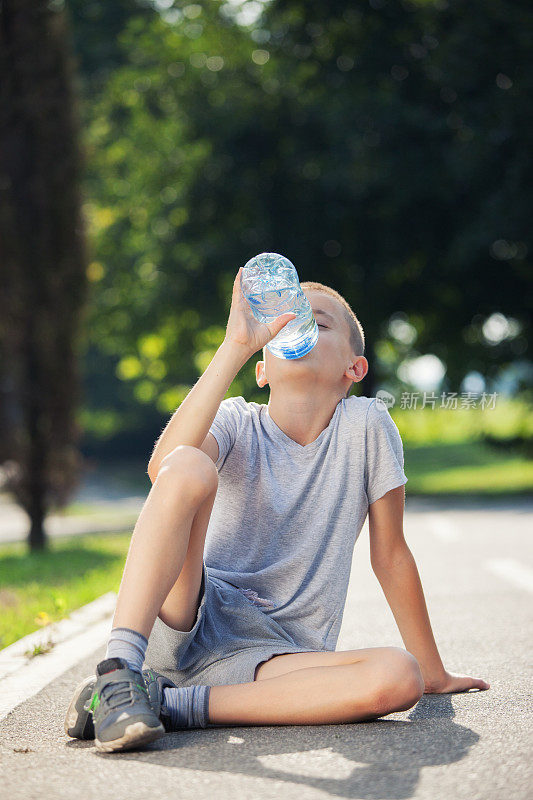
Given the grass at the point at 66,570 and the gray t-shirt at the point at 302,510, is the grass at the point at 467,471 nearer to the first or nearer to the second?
the grass at the point at 66,570

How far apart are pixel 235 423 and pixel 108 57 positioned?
3018 centimetres

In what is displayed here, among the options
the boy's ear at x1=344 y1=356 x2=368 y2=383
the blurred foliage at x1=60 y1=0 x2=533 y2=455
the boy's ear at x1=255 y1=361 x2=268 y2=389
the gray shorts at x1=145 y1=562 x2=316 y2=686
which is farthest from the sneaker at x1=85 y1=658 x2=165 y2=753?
the blurred foliage at x1=60 y1=0 x2=533 y2=455

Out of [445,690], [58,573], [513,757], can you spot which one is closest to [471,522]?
[58,573]

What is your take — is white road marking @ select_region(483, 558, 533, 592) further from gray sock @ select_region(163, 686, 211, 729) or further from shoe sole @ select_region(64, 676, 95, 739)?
shoe sole @ select_region(64, 676, 95, 739)

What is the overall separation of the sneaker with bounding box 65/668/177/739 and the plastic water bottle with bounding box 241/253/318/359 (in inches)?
46.5

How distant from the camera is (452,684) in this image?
13.0ft

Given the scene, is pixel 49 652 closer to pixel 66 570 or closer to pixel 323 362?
pixel 323 362

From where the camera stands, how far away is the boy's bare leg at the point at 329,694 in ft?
10.9

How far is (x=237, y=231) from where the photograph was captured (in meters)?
22.7

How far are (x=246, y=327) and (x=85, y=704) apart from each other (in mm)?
1285

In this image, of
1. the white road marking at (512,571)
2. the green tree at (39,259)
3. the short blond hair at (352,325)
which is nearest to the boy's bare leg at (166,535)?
the short blond hair at (352,325)

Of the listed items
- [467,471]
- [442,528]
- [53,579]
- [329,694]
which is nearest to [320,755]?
[329,694]

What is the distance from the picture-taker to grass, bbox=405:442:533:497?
75.3ft

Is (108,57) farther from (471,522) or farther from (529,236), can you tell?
(471,522)
